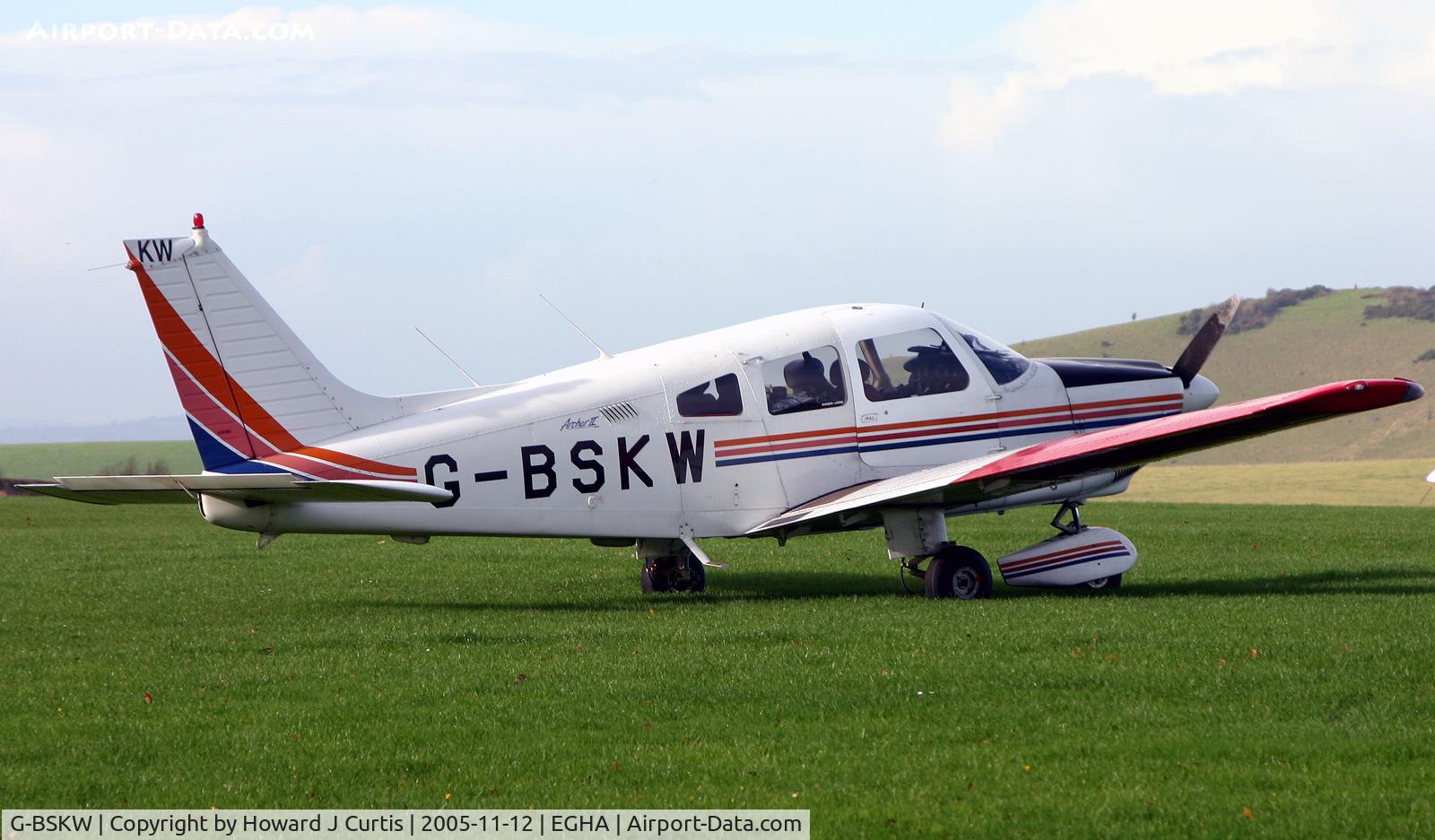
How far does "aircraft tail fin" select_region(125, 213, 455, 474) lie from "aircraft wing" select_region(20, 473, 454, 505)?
458mm

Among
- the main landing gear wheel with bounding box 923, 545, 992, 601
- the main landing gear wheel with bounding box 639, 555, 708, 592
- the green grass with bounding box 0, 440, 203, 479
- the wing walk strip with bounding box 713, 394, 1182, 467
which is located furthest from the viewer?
the green grass with bounding box 0, 440, 203, 479

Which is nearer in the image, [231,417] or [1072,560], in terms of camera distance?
[231,417]

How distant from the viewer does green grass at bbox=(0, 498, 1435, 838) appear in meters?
6.81

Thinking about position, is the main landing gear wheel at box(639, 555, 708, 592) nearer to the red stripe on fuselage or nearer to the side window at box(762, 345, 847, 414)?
the red stripe on fuselage

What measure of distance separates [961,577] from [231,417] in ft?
23.2

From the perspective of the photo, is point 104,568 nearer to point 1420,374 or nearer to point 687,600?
point 687,600

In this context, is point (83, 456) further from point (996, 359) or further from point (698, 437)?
point (996, 359)

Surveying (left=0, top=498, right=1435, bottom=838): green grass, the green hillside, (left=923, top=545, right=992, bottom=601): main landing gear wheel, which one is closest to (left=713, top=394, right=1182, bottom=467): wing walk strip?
(left=923, top=545, right=992, bottom=601): main landing gear wheel

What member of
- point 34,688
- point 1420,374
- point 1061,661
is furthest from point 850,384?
point 1420,374

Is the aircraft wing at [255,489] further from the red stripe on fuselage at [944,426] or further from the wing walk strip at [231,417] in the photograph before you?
the red stripe on fuselage at [944,426]

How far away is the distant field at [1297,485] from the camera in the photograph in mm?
40250

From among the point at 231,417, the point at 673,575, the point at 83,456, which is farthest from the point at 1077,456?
the point at 83,456

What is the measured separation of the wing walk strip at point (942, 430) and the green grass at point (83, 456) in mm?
79913

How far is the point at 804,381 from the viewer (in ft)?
48.1
